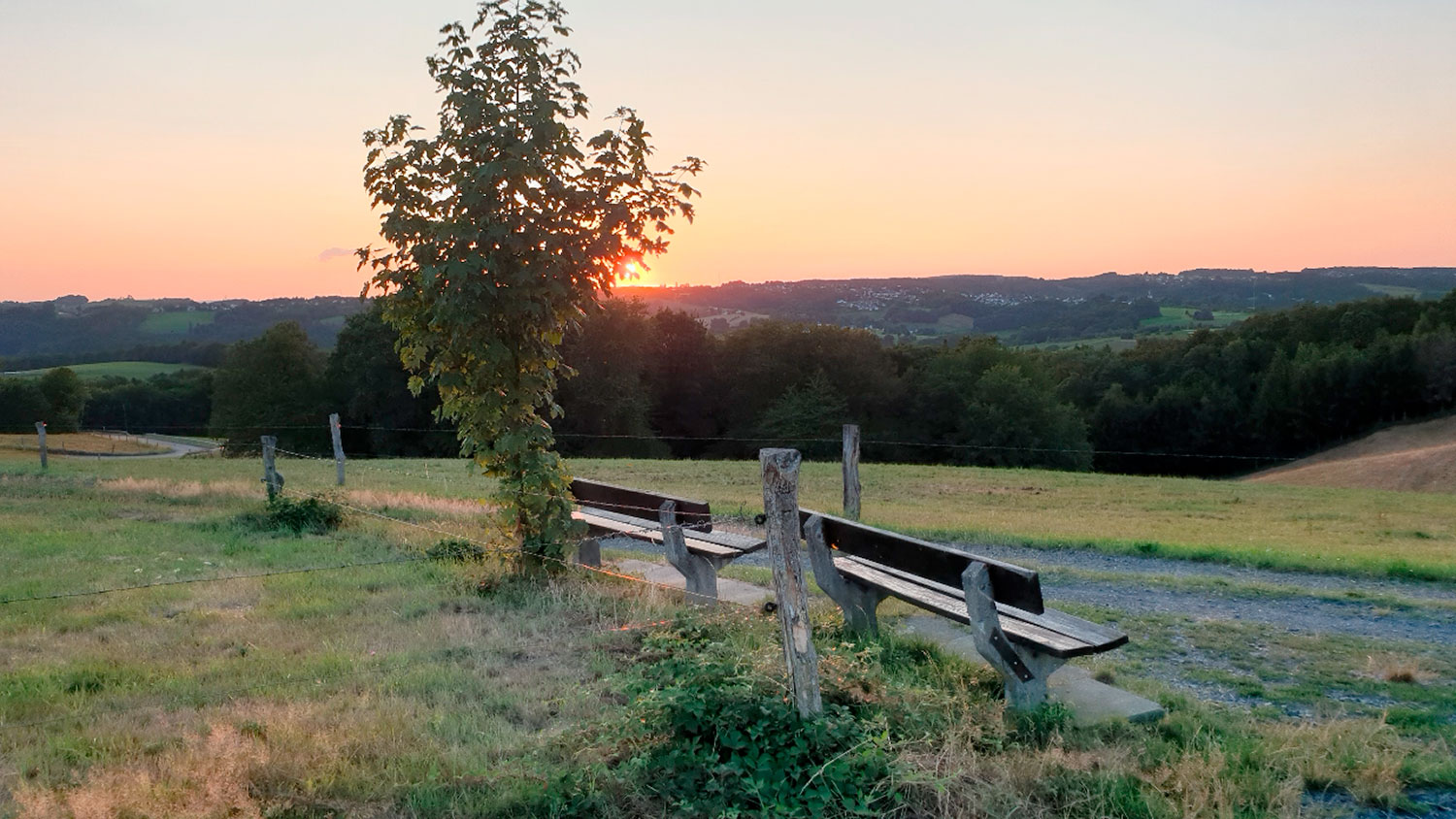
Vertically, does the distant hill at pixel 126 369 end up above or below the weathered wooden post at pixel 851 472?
above

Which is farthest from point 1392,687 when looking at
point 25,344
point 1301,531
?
point 25,344

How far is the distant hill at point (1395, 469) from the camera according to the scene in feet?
101

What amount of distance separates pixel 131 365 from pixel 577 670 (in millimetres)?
83021

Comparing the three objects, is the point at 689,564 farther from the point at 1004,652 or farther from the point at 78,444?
the point at 78,444

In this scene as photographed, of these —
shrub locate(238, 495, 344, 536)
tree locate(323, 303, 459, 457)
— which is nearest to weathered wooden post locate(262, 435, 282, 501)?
shrub locate(238, 495, 344, 536)

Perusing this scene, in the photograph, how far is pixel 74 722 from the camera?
15.8 feet

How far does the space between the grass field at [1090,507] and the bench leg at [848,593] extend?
4258 mm

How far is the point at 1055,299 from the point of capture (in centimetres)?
9744

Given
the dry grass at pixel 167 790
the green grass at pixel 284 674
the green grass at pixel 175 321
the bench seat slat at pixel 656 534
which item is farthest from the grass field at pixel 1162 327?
the dry grass at pixel 167 790

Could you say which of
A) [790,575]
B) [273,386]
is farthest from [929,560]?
[273,386]

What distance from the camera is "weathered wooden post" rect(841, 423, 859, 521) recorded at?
13297 mm

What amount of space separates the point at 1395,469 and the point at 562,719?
37.1 metres

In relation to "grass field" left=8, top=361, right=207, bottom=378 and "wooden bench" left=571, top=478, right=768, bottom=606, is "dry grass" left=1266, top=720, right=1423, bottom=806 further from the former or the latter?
"grass field" left=8, top=361, right=207, bottom=378

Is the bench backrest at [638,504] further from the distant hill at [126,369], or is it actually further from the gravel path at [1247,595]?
the distant hill at [126,369]
